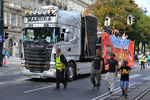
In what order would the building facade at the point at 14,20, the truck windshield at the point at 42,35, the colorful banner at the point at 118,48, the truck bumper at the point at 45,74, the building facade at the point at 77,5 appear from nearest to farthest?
the truck bumper at the point at 45,74 → the truck windshield at the point at 42,35 → the colorful banner at the point at 118,48 → the building facade at the point at 14,20 → the building facade at the point at 77,5

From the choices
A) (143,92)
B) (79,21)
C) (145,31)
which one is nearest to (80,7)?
(145,31)

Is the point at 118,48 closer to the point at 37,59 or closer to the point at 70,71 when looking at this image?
the point at 70,71

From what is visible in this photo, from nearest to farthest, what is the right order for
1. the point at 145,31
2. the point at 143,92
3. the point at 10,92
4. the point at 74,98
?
the point at 74,98
the point at 10,92
the point at 143,92
the point at 145,31

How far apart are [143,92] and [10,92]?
5146 mm

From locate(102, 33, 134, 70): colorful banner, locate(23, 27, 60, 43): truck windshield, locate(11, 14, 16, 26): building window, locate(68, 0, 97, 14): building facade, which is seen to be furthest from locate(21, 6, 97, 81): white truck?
locate(68, 0, 97, 14): building facade

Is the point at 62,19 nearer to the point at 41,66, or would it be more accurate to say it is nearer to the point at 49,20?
the point at 49,20

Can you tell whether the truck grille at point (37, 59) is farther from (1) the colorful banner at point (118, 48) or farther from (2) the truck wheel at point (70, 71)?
(1) the colorful banner at point (118, 48)

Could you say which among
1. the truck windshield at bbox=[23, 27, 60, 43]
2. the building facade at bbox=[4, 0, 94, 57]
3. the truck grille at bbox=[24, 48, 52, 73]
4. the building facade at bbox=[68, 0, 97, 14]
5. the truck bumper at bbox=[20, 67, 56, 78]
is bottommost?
the truck bumper at bbox=[20, 67, 56, 78]

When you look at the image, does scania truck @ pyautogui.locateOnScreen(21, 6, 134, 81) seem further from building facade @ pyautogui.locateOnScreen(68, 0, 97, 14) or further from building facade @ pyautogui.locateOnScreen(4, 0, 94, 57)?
building facade @ pyautogui.locateOnScreen(68, 0, 97, 14)

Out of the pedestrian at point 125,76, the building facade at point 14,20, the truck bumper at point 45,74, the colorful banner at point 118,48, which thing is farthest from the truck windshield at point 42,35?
the building facade at point 14,20

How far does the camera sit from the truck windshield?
36.4 ft

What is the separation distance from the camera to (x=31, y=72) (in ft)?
37.0

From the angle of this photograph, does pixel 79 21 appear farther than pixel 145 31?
No

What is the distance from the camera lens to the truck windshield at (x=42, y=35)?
11102mm
